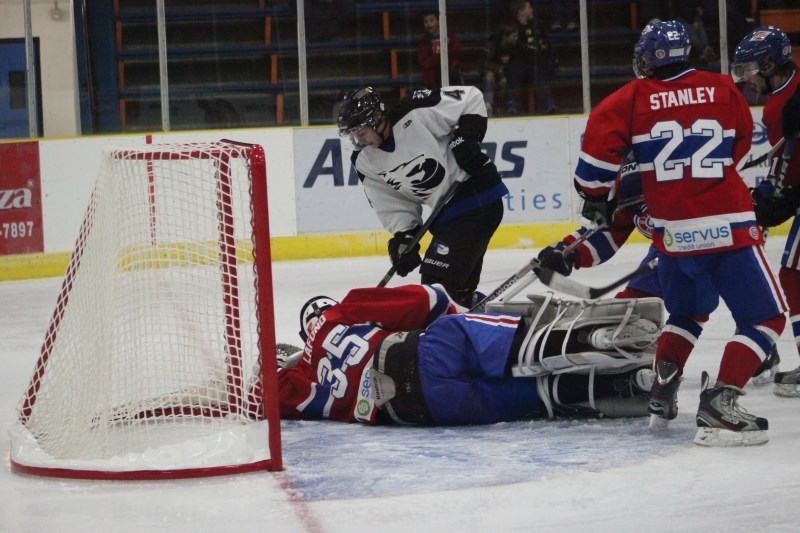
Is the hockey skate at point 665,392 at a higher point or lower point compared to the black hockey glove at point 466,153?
lower

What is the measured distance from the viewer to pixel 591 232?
12.3 ft

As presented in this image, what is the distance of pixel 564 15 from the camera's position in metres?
8.33

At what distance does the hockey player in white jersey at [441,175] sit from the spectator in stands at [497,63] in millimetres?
3878

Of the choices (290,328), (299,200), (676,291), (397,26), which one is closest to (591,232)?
(676,291)

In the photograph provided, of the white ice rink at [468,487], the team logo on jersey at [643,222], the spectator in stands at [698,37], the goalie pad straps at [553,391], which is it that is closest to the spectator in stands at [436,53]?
the spectator in stands at [698,37]

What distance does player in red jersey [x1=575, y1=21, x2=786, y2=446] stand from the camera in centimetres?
307

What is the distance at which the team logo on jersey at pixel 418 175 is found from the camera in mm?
4367

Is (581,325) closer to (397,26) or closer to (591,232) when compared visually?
(591,232)

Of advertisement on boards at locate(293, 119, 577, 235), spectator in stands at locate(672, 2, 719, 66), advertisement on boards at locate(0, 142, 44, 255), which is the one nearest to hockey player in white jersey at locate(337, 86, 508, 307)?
advertisement on boards at locate(293, 119, 577, 235)

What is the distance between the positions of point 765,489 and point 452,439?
887mm

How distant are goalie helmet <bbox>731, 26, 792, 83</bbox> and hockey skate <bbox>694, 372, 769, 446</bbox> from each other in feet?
→ 3.76

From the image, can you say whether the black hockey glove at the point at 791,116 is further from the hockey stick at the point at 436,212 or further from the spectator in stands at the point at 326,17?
the spectator in stands at the point at 326,17

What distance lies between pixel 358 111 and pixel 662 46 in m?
1.22

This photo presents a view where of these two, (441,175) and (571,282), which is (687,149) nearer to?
(571,282)
